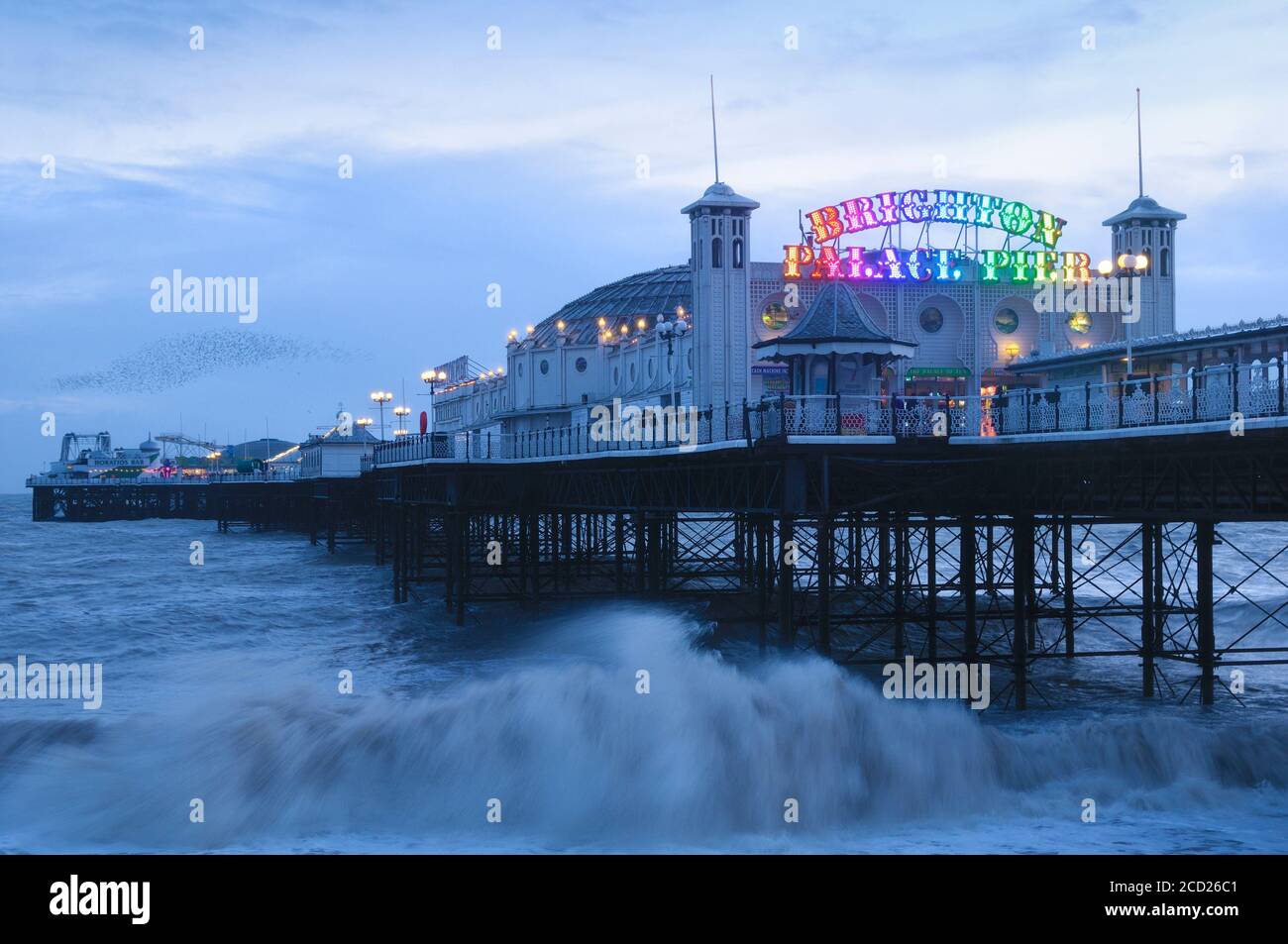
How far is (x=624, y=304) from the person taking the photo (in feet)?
319

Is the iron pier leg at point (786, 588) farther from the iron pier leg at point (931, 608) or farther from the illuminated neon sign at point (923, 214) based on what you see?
the illuminated neon sign at point (923, 214)

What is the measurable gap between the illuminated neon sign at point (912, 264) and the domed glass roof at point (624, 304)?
36.9 metres

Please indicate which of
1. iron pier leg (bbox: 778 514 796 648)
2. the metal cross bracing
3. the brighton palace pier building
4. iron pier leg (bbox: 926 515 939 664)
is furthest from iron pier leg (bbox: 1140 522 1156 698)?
the brighton palace pier building

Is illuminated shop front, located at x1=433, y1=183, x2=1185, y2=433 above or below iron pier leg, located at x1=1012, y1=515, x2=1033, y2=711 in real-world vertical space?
above

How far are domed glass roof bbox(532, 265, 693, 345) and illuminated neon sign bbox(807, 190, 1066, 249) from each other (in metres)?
36.1

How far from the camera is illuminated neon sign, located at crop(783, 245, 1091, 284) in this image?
4831 centimetres

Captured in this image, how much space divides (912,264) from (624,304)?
50.2 m

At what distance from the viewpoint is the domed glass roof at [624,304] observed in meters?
90.6

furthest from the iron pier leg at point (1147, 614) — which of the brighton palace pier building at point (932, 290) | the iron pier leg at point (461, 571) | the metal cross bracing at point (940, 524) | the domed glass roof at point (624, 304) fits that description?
the domed glass roof at point (624, 304)

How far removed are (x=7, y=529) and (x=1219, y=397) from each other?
14925cm

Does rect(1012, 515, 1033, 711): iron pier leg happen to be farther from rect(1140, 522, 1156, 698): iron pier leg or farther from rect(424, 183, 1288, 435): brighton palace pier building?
rect(424, 183, 1288, 435): brighton palace pier building

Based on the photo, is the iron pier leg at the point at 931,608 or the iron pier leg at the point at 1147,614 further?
the iron pier leg at the point at 1147,614

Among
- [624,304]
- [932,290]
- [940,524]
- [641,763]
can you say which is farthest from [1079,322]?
[624,304]

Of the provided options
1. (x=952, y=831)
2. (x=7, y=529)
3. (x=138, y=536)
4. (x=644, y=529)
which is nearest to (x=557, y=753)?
(x=952, y=831)
